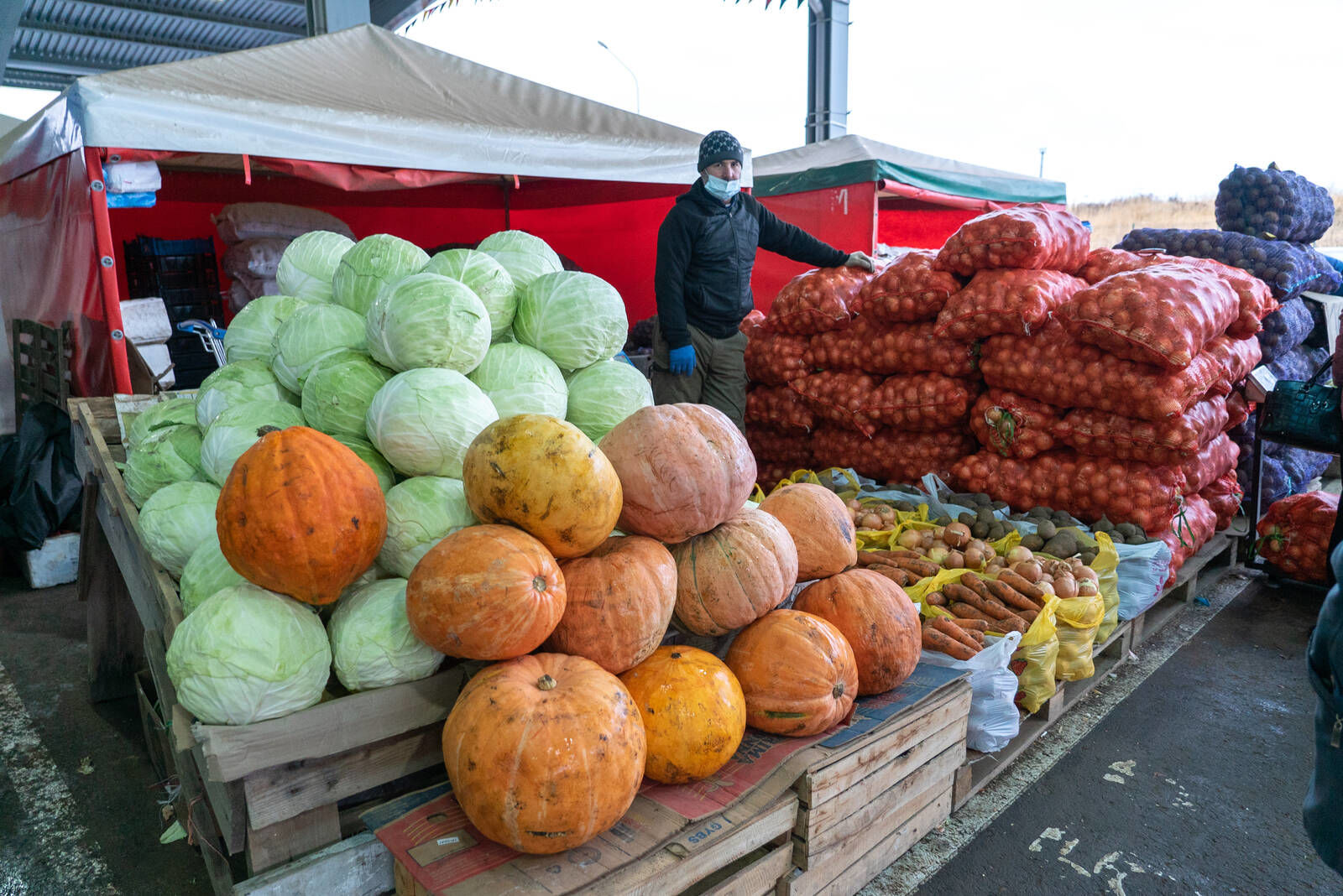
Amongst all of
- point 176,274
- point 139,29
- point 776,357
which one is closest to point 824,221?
point 776,357

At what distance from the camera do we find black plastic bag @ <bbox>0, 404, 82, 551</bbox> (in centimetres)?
485

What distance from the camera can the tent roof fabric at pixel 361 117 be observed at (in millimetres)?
4297

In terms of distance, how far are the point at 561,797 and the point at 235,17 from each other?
1581 cm

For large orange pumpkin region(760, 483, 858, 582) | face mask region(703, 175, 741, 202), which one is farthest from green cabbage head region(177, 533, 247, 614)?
face mask region(703, 175, 741, 202)

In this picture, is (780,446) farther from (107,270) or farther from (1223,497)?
(107,270)

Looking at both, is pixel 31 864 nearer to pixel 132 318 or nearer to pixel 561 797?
pixel 561 797

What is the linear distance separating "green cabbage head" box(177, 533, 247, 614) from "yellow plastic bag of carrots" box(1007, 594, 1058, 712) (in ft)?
8.68

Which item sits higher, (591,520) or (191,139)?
(191,139)

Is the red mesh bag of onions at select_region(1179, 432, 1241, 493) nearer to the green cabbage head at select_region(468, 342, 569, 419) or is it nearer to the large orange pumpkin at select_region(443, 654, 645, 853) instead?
the green cabbage head at select_region(468, 342, 569, 419)

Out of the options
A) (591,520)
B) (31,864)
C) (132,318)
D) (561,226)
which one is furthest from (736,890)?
(561,226)

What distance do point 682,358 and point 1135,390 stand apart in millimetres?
2367

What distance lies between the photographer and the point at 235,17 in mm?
13258

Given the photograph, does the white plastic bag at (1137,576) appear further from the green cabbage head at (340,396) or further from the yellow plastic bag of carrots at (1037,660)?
the green cabbage head at (340,396)

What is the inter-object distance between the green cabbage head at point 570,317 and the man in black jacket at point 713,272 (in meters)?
2.10
